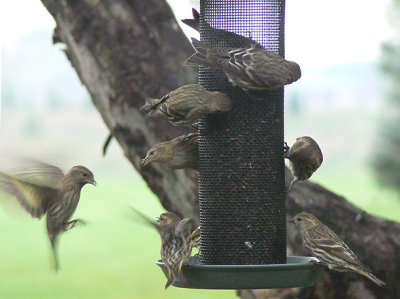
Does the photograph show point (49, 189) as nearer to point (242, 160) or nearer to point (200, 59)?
point (242, 160)

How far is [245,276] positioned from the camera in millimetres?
5883

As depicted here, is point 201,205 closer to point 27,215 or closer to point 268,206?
point 268,206

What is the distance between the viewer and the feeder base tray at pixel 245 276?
5.88m

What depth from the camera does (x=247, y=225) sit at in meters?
6.55

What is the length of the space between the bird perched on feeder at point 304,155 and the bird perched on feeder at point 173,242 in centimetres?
Answer: 102

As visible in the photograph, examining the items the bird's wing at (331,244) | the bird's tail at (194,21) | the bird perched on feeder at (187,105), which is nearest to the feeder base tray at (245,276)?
the bird's wing at (331,244)

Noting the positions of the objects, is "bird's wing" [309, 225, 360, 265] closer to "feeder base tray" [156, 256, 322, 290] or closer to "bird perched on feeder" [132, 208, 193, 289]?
"feeder base tray" [156, 256, 322, 290]

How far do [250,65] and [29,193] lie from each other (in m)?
2.18

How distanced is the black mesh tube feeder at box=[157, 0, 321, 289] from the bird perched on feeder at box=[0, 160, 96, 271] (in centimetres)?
105

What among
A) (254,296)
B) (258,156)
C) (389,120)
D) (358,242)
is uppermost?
(258,156)

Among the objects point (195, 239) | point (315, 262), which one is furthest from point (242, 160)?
point (315, 262)

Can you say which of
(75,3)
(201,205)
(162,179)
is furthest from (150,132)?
(201,205)

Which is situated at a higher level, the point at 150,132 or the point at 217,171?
the point at 217,171

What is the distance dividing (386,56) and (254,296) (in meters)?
3.05
